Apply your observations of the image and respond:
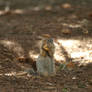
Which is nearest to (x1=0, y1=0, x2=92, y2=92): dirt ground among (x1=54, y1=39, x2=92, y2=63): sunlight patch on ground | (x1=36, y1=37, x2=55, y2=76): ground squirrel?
(x1=54, y1=39, x2=92, y2=63): sunlight patch on ground

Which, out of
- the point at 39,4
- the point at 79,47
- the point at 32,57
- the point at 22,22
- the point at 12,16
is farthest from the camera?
the point at 39,4

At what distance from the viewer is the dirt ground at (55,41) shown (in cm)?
547

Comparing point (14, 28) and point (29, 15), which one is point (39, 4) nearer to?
point (29, 15)

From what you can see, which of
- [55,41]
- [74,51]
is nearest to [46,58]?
[74,51]

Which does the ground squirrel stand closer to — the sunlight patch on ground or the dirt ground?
the dirt ground

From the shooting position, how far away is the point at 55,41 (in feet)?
28.3

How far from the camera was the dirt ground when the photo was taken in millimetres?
5469

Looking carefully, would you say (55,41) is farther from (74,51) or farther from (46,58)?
(46,58)

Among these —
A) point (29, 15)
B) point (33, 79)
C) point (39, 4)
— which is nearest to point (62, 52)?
point (33, 79)

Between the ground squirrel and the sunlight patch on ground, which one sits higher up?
the sunlight patch on ground

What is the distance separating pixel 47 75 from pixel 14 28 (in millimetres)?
4494

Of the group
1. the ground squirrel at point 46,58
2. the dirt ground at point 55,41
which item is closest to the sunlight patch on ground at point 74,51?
the dirt ground at point 55,41

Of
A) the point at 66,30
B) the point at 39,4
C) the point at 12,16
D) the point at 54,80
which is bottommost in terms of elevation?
the point at 54,80

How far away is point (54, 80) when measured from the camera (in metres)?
5.84
